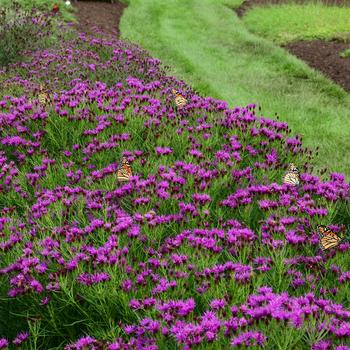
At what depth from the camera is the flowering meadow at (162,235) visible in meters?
2.63

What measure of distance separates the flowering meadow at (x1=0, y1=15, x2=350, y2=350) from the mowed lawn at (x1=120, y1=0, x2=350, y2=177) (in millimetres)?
2926

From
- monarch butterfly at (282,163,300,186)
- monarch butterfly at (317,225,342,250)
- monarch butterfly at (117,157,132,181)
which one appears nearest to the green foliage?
monarch butterfly at (282,163,300,186)

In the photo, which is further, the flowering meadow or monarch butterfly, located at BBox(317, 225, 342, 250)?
monarch butterfly, located at BBox(317, 225, 342, 250)

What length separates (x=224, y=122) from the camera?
208 inches

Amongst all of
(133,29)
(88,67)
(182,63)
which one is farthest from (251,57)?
(88,67)

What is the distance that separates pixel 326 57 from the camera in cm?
1327

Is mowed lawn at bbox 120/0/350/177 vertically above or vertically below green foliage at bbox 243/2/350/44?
below

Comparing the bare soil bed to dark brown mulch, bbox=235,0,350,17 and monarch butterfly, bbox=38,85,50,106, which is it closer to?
dark brown mulch, bbox=235,0,350,17

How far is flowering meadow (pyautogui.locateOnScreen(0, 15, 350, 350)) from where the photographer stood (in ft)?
8.63

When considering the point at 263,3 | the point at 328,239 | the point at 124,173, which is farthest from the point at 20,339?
the point at 263,3

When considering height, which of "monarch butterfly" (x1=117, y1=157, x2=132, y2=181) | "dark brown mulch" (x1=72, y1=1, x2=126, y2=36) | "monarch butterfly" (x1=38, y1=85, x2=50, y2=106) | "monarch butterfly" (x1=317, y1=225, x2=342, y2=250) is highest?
"monarch butterfly" (x1=317, y1=225, x2=342, y2=250)

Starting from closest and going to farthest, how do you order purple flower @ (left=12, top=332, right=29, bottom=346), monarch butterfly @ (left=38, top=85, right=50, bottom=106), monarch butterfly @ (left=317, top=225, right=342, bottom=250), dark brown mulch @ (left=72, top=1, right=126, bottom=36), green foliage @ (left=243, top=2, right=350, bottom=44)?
1. purple flower @ (left=12, top=332, right=29, bottom=346)
2. monarch butterfly @ (left=317, top=225, right=342, bottom=250)
3. monarch butterfly @ (left=38, top=85, right=50, bottom=106)
4. green foliage @ (left=243, top=2, right=350, bottom=44)
5. dark brown mulch @ (left=72, top=1, right=126, bottom=36)

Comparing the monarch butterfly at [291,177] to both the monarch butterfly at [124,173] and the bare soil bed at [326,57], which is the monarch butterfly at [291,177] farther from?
the bare soil bed at [326,57]

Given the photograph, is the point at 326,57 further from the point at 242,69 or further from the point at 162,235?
the point at 162,235
